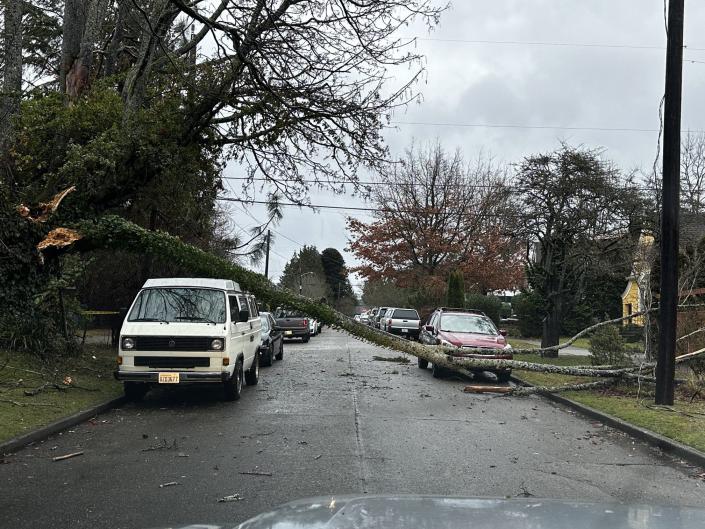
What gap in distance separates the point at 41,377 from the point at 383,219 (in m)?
28.4

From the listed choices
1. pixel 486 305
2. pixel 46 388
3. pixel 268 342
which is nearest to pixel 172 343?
pixel 46 388

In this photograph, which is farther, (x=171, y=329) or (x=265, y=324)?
(x=265, y=324)

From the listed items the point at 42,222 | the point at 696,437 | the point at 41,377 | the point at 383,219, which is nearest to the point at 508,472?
the point at 696,437

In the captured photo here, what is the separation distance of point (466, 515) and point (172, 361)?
8.64m

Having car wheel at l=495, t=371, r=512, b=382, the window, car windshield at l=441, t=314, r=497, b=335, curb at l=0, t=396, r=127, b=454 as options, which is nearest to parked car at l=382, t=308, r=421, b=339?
car windshield at l=441, t=314, r=497, b=335

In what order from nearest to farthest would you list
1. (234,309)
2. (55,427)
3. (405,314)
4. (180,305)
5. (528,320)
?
1. (55,427)
2. (180,305)
3. (234,309)
4. (405,314)
5. (528,320)

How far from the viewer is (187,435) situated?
27.0ft

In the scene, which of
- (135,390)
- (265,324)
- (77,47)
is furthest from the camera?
(265,324)

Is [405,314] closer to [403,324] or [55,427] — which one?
[403,324]

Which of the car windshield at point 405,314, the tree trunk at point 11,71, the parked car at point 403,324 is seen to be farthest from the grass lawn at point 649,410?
the car windshield at point 405,314

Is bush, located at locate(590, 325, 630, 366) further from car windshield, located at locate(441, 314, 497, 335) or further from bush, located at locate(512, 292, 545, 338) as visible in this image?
bush, located at locate(512, 292, 545, 338)

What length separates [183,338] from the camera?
10336 mm

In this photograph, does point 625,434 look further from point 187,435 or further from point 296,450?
point 187,435

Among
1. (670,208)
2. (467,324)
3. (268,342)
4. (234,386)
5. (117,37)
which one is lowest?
(234,386)
